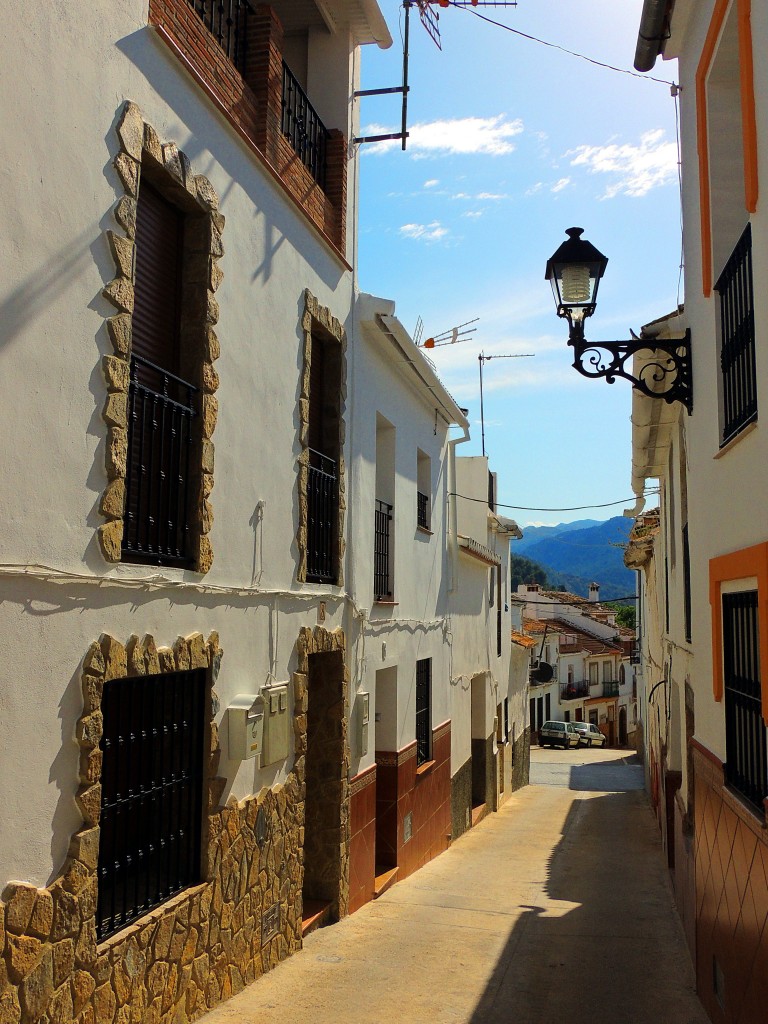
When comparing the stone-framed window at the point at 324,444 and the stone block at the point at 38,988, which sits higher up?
the stone-framed window at the point at 324,444

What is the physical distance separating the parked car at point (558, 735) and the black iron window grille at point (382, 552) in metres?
37.1

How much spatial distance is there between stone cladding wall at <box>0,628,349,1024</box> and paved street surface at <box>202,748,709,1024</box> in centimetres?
35

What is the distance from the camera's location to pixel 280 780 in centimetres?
716

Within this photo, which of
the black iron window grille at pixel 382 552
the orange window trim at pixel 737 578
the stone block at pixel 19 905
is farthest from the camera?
the black iron window grille at pixel 382 552

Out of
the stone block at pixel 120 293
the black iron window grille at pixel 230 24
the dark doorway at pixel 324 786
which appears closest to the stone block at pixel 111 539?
the stone block at pixel 120 293

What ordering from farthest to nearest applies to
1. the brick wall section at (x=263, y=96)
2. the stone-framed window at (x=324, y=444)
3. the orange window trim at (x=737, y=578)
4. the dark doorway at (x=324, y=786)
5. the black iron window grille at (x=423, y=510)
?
1. the black iron window grille at (x=423, y=510)
2. the dark doorway at (x=324, y=786)
3. the stone-framed window at (x=324, y=444)
4. the brick wall section at (x=263, y=96)
5. the orange window trim at (x=737, y=578)

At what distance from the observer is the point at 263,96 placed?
23.2ft

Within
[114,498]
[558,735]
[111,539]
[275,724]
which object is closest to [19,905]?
[111,539]

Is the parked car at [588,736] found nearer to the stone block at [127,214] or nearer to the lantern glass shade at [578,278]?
the lantern glass shade at [578,278]

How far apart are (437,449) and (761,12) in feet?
32.3

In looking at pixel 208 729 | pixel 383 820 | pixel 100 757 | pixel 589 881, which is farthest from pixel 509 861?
pixel 100 757

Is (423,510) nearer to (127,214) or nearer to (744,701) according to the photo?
(744,701)

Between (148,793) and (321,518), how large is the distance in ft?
12.2

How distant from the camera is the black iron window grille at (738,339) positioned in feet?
16.1
